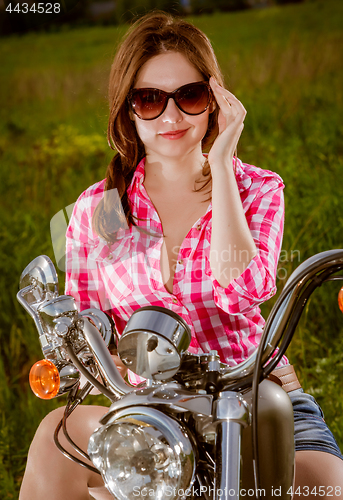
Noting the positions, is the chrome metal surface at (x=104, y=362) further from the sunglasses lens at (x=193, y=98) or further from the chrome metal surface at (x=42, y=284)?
the sunglasses lens at (x=193, y=98)

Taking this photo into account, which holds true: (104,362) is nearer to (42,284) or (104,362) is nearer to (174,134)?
(42,284)

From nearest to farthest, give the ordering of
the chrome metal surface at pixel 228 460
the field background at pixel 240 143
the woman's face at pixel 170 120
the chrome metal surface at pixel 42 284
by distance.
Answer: the chrome metal surface at pixel 228 460 < the chrome metal surface at pixel 42 284 < the woman's face at pixel 170 120 < the field background at pixel 240 143

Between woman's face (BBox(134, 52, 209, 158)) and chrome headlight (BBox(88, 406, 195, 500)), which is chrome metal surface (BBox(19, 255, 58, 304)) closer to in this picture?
chrome headlight (BBox(88, 406, 195, 500))

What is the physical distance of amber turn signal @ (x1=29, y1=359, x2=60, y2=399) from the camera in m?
0.81

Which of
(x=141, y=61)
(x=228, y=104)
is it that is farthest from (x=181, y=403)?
(x=141, y=61)

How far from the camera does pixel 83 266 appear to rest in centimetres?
114

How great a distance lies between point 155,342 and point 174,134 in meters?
0.70

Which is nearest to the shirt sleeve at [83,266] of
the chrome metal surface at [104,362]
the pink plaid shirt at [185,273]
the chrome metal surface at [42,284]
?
the pink plaid shirt at [185,273]

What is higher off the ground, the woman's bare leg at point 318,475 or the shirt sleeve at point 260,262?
the shirt sleeve at point 260,262

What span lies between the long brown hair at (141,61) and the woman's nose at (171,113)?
0.37 feet

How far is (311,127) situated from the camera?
3.69 meters

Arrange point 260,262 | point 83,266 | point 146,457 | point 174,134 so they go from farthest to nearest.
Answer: point 174,134 → point 83,266 → point 260,262 → point 146,457

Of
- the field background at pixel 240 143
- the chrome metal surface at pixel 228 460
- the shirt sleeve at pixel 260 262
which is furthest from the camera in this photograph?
the field background at pixel 240 143

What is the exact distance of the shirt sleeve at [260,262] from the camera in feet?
3.28
